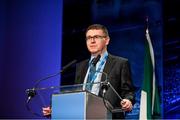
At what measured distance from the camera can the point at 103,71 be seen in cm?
291

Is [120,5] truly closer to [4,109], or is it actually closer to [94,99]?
[4,109]

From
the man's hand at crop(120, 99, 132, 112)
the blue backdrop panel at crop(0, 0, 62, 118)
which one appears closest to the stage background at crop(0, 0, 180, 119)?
the blue backdrop panel at crop(0, 0, 62, 118)

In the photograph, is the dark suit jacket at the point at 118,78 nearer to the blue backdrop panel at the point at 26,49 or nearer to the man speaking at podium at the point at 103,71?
the man speaking at podium at the point at 103,71

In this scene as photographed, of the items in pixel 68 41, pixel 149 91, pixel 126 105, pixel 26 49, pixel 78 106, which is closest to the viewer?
pixel 78 106

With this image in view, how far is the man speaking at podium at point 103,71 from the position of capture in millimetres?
2787

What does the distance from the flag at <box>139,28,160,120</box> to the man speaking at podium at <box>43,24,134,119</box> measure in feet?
3.36

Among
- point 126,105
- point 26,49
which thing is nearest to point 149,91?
point 126,105

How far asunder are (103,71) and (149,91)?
1.18 m

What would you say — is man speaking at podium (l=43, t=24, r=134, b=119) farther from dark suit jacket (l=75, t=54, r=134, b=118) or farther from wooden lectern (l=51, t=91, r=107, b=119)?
wooden lectern (l=51, t=91, r=107, b=119)

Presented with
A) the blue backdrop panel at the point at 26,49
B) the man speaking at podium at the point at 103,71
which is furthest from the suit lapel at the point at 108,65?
the blue backdrop panel at the point at 26,49

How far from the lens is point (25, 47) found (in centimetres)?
509

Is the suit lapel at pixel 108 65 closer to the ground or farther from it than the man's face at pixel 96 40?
closer to the ground

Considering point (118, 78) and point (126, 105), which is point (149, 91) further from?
point (126, 105)

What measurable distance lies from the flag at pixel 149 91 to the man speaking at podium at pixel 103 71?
3.36 feet
